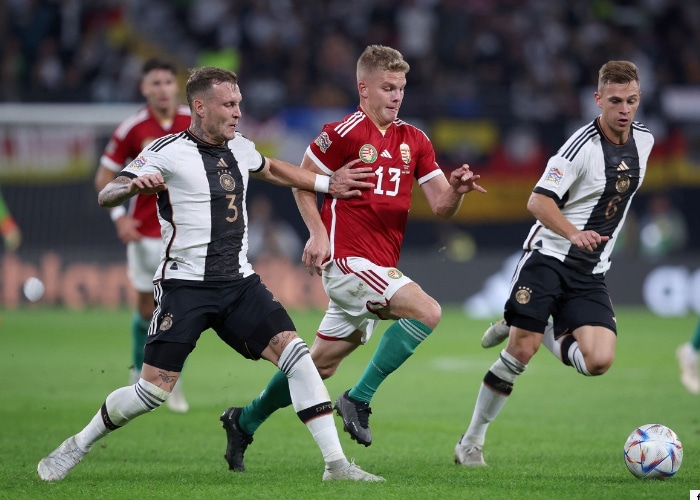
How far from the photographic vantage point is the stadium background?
62.9 ft

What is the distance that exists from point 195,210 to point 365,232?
122cm

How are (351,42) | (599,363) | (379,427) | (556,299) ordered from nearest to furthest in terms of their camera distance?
1. (599,363)
2. (556,299)
3. (379,427)
4. (351,42)

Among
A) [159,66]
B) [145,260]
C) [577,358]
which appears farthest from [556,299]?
[159,66]

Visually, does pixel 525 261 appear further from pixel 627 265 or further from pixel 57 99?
pixel 57 99

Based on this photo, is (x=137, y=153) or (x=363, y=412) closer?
(x=363, y=412)

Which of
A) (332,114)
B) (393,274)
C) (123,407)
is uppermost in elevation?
(332,114)

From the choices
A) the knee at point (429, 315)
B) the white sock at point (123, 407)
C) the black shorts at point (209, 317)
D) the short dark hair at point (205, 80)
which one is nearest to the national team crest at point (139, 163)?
the short dark hair at point (205, 80)

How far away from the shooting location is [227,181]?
6.54 meters

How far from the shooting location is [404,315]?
680 cm

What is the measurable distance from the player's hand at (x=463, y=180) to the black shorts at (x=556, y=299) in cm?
86

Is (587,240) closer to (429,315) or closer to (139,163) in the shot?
(429,315)

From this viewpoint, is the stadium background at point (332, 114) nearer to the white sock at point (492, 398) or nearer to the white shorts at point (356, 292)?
the white sock at point (492, 398)

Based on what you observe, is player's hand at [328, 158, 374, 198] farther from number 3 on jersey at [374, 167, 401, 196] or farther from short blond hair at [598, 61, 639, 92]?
short blond hair at [598, 61, 639, 92]

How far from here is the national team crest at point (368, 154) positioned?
23.5 feet
